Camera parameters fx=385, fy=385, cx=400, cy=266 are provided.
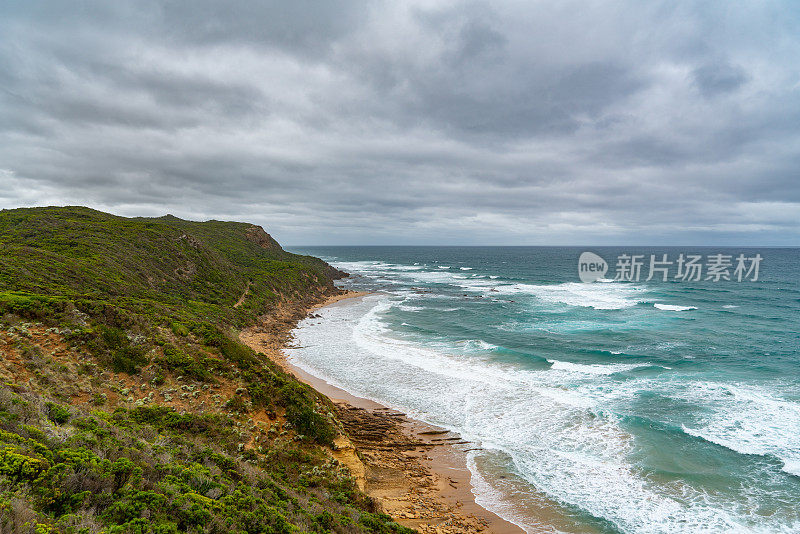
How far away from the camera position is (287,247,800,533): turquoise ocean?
14867mm

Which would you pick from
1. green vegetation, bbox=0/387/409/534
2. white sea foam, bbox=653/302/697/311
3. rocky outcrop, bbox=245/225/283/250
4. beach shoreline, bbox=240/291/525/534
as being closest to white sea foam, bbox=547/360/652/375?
beach shoreline, bbox=240/291/525/534

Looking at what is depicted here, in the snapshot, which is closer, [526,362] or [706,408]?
[706,408]

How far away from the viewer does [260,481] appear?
34.8 feet

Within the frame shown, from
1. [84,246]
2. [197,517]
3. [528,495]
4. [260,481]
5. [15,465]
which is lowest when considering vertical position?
[528,495]

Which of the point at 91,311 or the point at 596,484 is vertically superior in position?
the point at 91,311

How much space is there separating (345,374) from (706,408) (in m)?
22.7

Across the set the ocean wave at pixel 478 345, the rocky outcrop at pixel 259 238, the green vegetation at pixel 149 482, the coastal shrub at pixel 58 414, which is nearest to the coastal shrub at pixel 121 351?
the green vegetation at pixel 149 482

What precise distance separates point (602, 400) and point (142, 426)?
23.7 meters

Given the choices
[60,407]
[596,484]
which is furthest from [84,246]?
[596,484]

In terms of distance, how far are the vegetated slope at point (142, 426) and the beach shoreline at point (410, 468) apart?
A: 6.17 feet

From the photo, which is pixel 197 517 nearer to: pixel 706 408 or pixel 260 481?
pixel 260 481

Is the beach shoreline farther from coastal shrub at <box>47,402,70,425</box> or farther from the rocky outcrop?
the rocky outcrop

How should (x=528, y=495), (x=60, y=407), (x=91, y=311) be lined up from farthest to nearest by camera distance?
(x=91, y=311), (x=528, y=495), (x=60, y=407)

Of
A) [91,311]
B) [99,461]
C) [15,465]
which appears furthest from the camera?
[91,311]
